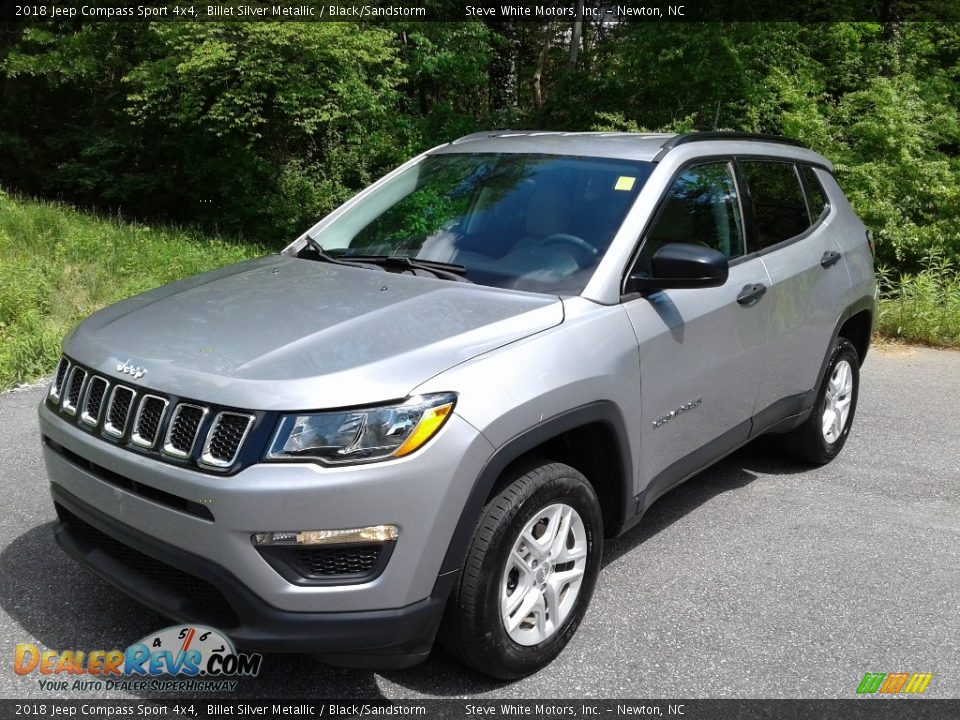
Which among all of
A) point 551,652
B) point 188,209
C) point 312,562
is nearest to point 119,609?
point 312,562

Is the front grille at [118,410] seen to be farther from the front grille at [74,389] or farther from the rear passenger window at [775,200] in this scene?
the rear passenger window at [775,200]

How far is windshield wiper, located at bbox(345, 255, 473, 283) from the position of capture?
3.52 m

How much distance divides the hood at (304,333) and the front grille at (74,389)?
0.06 m

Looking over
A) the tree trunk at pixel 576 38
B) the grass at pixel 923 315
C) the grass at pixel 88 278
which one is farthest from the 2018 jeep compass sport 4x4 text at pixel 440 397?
the tree trunk at pixel 576 38

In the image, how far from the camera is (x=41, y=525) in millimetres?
4090

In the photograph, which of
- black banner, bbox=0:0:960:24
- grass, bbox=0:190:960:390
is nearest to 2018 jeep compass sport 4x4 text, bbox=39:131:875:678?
grass, bbox=0:190:960:390

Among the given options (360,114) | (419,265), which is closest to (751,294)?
(419,265)

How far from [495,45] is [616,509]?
47.9 ft

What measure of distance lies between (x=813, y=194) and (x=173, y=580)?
384cm

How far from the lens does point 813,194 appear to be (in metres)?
4.96

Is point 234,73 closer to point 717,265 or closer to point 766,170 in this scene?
point 766,170

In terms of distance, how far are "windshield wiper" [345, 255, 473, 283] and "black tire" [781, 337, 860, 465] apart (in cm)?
234

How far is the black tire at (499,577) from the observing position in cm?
278

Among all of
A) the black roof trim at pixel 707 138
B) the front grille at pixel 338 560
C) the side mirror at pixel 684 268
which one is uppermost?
the black roof trim at pixel 707 138
